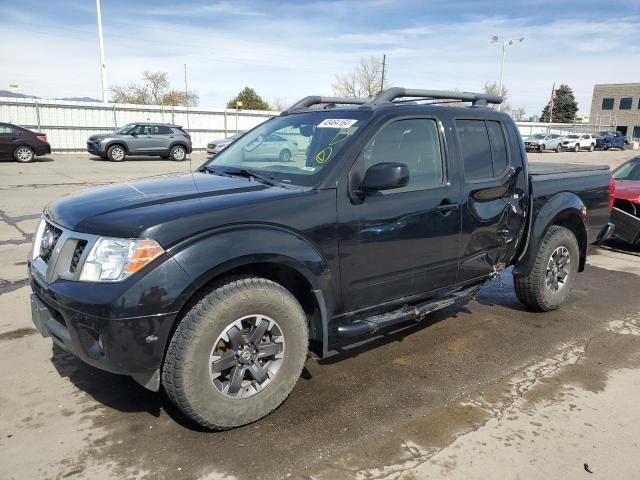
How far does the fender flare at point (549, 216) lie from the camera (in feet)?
15.2

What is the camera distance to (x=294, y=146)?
371 centimetres

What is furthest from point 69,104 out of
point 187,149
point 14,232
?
point 14,232

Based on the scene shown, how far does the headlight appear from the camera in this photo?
2.52 metres

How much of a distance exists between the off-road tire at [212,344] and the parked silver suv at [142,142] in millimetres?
21528

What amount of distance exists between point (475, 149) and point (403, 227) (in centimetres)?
114

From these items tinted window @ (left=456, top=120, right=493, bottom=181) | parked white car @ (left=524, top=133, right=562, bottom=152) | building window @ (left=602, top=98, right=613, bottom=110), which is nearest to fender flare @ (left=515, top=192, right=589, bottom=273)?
tinted window @ (left=456, top=120, right=493, bottom=181)

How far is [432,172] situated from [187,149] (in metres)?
22.1

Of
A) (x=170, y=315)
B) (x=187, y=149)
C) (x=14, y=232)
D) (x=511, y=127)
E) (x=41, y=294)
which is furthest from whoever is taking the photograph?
(x=187, y=149)

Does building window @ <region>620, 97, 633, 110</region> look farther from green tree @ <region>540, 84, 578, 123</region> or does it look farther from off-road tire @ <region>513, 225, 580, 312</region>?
off-road tire @ <region>513, 225, 580, 312</region>

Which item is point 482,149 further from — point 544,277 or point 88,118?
point 88,118

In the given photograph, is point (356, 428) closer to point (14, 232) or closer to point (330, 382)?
point (330, 382)

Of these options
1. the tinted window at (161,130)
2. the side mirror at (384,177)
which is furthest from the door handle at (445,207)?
the tinted window at (161,130)

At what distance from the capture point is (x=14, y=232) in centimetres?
798

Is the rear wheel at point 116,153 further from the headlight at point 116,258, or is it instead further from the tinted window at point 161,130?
the headlight at point 116,258
